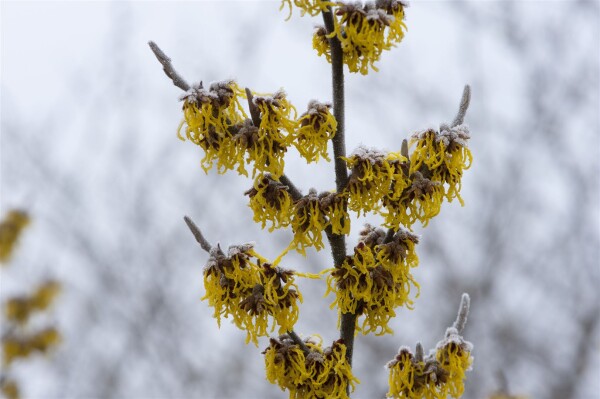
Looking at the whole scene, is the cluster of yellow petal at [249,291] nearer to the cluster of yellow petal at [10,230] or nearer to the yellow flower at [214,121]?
the yellow flower at [214,121]

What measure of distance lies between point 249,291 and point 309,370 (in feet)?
0.87

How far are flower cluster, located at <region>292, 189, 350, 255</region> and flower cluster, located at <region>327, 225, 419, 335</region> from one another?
11 cm

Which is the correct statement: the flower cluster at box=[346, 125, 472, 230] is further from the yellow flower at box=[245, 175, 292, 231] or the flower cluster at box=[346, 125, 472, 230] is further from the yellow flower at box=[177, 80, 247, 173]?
the yellow flower at box=[177, 80, 247, 173]

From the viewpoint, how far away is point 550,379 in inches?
444

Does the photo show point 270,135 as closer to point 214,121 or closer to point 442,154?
point 214,121

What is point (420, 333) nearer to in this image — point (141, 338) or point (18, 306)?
point (141, 338)

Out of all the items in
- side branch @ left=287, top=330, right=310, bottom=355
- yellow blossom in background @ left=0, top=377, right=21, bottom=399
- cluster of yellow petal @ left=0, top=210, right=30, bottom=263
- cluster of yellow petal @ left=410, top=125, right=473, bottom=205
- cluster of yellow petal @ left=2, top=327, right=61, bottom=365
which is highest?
cluster of yellow petal @ left=0, top=210, right=30, bottom=263

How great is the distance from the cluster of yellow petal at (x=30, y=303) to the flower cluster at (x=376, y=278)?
5788 millimetres

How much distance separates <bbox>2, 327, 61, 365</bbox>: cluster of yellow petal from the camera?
23.5 feet

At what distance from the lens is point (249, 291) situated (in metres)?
2.18

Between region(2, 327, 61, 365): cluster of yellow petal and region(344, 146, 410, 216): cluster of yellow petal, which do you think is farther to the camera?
region(2, 327, 61, 365): cluster of yellow petal

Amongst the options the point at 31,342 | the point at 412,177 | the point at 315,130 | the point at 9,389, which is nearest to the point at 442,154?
the point at 412,177

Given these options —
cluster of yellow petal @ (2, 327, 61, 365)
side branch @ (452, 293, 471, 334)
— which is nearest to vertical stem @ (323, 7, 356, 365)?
side branch @ (452, 293, 471, 334)

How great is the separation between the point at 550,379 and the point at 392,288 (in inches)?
392
